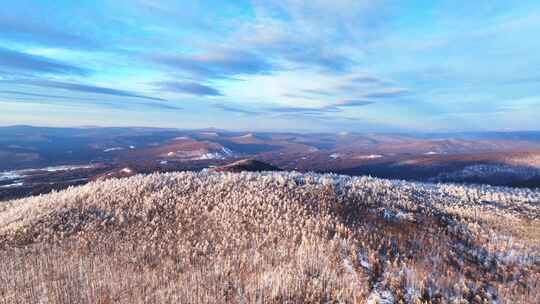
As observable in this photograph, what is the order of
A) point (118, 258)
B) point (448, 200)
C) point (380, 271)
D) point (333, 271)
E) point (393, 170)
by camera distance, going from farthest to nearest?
1. point (393, 170)
2. point (448, 200)
3. point (118, 258)
4. point (380, 271)
5. point (333, 271)

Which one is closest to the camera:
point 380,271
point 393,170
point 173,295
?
point 173,295

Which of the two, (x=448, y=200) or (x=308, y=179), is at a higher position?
(x=308, y=179)

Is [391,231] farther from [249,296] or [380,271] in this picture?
[249,296]

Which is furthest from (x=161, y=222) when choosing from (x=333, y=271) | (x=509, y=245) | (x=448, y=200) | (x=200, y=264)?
(x=448, y=200)

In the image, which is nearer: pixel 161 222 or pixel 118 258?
pixel 118 258

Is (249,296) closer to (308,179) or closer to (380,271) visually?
(380,271)

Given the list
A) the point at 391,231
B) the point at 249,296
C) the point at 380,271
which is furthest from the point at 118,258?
the point at 391,231
